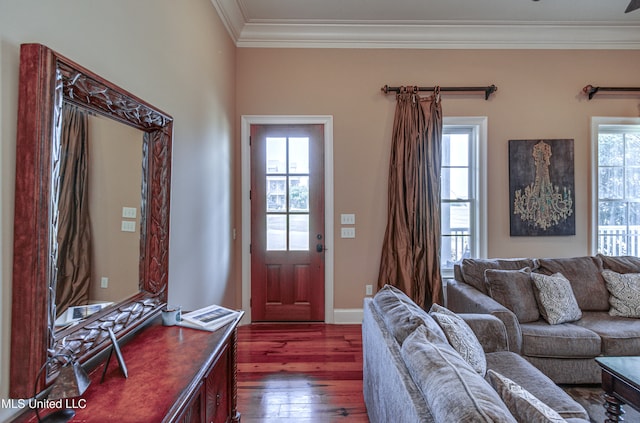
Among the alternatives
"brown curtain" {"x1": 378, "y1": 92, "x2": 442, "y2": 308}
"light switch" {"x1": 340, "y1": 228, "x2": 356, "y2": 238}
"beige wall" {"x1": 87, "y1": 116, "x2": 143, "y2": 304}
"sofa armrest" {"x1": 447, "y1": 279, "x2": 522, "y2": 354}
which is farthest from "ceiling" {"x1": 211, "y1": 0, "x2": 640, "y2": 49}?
"sofa armrest" {"x1": 447, "y1": 279, "x2": 522, "y2": 354}

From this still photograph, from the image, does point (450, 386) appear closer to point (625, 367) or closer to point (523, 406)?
point (523, 406)

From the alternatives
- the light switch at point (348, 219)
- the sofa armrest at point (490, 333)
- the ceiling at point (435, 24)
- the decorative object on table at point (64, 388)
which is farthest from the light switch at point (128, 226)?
the ceiling at point (435, 24)

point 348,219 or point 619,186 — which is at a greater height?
point 619,186

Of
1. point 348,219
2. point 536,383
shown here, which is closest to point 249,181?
point 348,219

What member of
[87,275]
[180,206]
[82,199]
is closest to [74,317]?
[87,275]

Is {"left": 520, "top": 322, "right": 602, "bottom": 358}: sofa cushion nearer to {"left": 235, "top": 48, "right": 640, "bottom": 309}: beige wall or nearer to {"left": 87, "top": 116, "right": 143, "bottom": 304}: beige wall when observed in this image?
{"left": 235, "top": 48, "right": 640, "bottom": 309}: beige wall

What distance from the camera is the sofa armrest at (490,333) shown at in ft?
6.11

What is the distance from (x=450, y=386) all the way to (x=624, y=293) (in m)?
2.57

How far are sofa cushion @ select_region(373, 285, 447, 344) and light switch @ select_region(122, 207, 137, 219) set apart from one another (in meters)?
1.37

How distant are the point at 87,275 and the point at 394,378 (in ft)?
4.09

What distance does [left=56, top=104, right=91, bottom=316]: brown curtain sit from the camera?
3.32ft

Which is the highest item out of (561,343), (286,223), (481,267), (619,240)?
(286,223)

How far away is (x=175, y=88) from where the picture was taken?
1926 mm

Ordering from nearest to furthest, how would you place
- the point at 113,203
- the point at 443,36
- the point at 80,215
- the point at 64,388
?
the point at 64,388 → the point at 80,215 → the point at 113,203 → the point at 443,36
